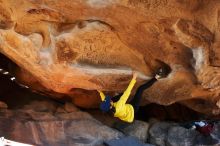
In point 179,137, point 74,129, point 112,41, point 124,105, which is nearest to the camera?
point 112,41

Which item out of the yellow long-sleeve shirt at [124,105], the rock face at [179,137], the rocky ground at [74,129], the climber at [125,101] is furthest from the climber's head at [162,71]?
the rock face at [179,137]

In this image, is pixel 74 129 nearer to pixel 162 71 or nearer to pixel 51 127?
pixel 51 127

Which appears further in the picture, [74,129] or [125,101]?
[74,129]

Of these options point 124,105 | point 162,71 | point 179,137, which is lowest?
point 179,137

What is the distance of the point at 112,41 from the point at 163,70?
69cm

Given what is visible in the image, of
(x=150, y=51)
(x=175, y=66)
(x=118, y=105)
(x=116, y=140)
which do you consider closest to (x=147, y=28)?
(x=150, y=51)

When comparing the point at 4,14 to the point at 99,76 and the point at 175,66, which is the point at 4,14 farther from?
the point at 175,66

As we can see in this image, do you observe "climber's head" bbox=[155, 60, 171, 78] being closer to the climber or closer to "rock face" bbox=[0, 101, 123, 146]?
the climber

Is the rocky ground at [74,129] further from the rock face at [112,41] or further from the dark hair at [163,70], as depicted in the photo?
the dark hair at [163,70]

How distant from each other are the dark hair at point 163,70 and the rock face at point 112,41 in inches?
1.6

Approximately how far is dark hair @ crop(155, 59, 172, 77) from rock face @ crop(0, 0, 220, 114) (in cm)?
4

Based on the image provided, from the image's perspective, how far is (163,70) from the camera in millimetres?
4406

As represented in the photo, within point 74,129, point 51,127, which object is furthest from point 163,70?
point 51,127

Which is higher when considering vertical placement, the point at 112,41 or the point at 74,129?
the point at 112,41
